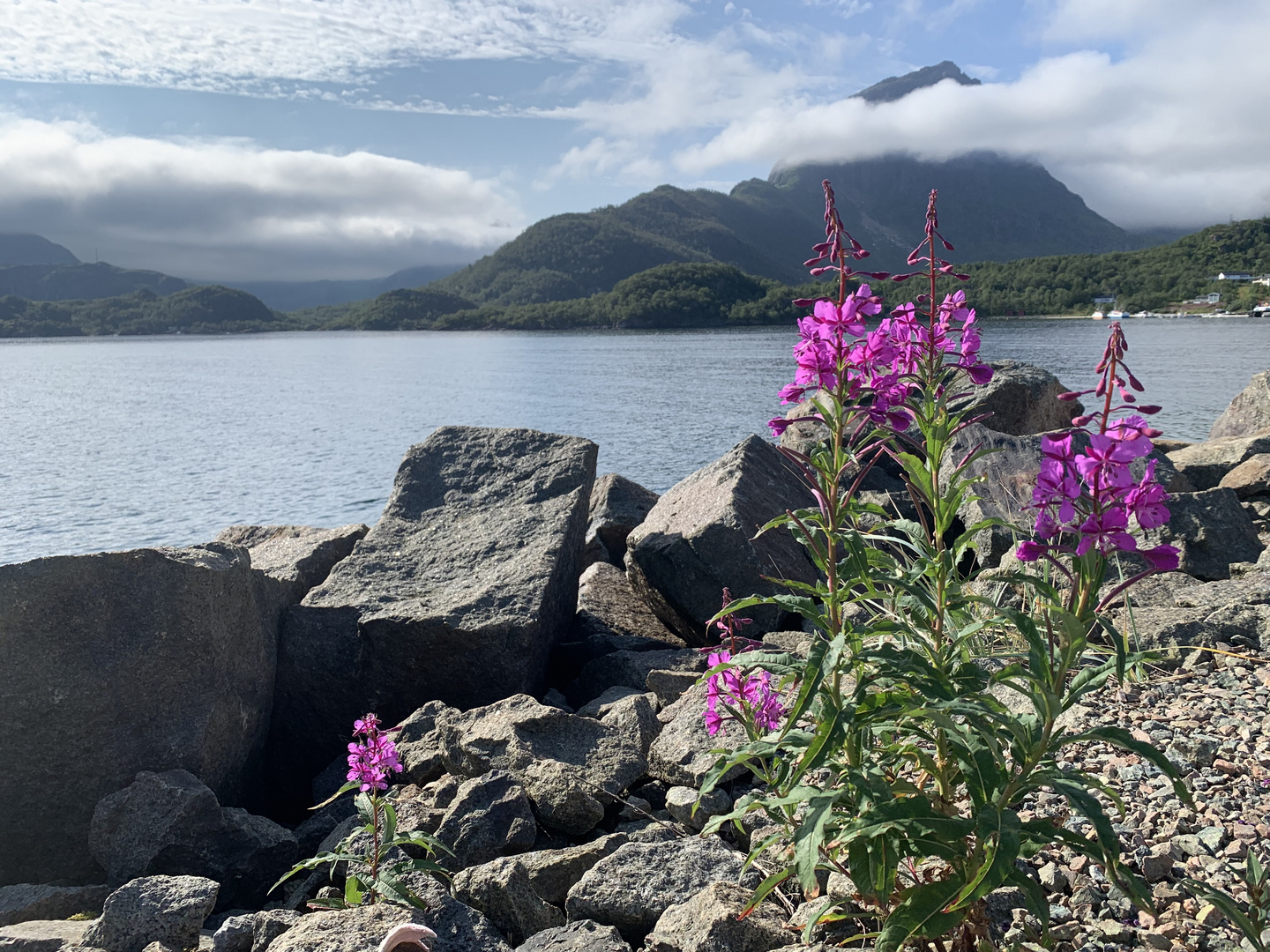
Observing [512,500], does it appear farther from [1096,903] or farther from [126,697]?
[1096,903]

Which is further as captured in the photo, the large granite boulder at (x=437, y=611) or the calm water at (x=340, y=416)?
the calm water at (x=340, y=416)

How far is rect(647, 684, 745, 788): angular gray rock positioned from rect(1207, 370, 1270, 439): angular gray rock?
537 inches

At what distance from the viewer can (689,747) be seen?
555 cm

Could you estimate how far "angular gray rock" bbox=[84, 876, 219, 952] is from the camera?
438 centimetres

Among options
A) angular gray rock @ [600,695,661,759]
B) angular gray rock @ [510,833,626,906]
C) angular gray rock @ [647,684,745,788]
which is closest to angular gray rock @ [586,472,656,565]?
angular gray rock @ [600,695,661,759]

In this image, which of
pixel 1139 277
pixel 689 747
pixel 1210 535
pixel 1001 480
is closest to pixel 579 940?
pixel 689 747

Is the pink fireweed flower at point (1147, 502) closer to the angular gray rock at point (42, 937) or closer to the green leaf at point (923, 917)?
the green leaf at point (923, 917)

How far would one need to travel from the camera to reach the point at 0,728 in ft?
19.2

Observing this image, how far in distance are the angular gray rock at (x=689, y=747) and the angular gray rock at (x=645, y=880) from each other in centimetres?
81

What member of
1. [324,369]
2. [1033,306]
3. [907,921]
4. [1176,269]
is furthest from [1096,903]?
[1176,269]

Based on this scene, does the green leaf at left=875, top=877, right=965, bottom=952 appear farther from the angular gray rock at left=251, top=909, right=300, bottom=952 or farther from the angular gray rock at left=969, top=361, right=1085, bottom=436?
the angular gray rock at left=969, top=361, right=1085, bottom=436

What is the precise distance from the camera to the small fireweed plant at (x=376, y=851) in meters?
4.38

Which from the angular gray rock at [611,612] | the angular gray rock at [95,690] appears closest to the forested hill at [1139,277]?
the angular gray rock at [611,612]

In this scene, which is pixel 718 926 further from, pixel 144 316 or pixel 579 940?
pixel 144 316
